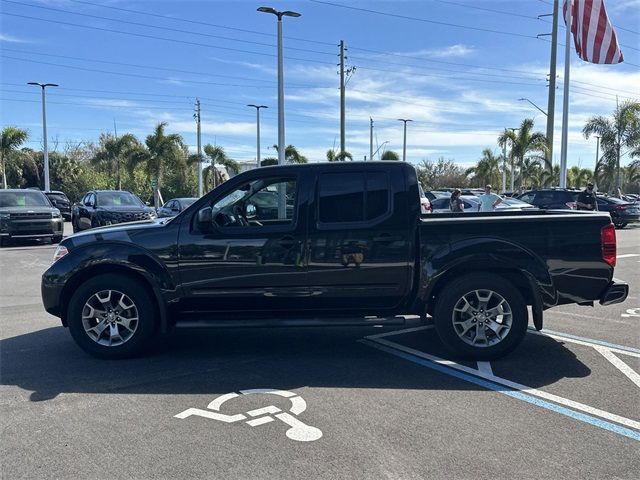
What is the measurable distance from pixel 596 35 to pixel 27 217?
20.9 m

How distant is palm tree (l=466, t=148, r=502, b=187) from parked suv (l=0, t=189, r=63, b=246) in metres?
49.9

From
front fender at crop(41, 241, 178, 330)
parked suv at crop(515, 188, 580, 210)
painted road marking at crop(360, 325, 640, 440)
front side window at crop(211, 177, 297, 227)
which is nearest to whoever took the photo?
painted road marking at crop(360, 325, 640, 440)

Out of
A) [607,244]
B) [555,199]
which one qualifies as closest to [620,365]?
[607,244]

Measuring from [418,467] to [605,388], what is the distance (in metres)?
2.21

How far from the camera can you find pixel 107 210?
17547 mm

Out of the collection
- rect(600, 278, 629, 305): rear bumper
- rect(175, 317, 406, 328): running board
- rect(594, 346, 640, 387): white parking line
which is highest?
rect(600, 278, 629, 305): rear bumper

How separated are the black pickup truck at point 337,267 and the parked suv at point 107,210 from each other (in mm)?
12378

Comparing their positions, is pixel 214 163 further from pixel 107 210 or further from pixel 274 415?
pixel 274 415

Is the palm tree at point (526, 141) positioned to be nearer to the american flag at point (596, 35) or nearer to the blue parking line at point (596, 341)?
the american flag at point (596, 35)

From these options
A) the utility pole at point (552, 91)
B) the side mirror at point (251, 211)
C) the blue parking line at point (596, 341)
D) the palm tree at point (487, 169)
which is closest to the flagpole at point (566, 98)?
the utility pole at point (552, 91)

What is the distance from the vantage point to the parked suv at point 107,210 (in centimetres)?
1748

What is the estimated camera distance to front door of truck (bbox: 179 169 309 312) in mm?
5277

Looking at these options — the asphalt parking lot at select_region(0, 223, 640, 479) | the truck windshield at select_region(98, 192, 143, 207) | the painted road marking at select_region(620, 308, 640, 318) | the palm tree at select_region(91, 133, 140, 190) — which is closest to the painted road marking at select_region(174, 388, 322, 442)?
the asphalt parking lot at select_region(0, 223, 640, 479)

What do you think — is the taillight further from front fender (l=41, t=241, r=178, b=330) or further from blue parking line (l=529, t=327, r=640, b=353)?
front fender (l=41, t=241, r=178, b=330)
